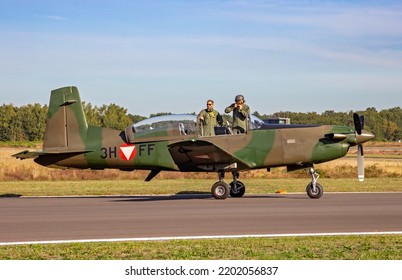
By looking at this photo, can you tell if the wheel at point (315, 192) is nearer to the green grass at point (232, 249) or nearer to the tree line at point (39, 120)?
the green grass at point (232, 249)

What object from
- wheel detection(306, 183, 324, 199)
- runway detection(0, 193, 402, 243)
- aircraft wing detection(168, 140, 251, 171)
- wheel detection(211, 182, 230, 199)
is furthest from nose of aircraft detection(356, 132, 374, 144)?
wheel detection(211, 182, 230, 199)

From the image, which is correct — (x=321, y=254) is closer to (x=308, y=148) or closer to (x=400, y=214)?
(x=400, y=214)

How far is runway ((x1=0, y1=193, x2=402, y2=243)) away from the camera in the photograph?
13719mm

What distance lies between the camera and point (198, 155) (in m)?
21.1

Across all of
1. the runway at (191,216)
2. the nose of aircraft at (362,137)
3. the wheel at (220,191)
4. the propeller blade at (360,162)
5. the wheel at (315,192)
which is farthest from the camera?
the propeller blade at (360,162)

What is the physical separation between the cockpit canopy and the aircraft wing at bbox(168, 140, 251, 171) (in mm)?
485

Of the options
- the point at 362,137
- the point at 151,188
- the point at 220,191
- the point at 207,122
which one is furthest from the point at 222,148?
the point at 151,188

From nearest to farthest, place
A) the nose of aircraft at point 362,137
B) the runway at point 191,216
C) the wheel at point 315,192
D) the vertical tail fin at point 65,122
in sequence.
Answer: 1. the runway at point 191,216
2. the wheel at point 315,192
3. the nose of aircraft at point 362,137
4. the vertical tail fin at point 65,122

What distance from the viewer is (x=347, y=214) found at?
16406mm

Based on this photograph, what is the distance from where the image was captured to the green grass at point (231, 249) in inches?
418

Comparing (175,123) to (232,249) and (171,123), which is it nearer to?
(171,123)

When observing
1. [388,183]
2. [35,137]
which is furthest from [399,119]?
[388,183]

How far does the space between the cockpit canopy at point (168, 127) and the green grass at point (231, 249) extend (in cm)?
895

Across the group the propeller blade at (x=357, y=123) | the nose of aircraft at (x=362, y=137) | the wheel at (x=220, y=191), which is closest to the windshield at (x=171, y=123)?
the wheel at (x=220, y=191)
